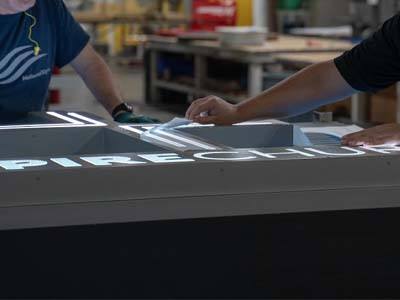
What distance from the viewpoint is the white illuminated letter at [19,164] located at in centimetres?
166

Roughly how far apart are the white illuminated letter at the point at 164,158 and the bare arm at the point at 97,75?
4.02ft

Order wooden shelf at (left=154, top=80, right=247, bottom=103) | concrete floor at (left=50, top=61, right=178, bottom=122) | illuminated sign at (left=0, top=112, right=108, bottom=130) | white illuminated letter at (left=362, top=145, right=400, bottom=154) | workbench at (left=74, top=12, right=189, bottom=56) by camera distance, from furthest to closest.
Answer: workbench at (left=74, top=12, right=189, bottom=56)
concrete floor at (left=50, top=61, right=178, bottom=122)
wooden shelf at (left=154, top=80, right=247, bottom=103)
illuminated sign at (left=0, top=112, right=108, bottom=130)
white illuminated letter at (left=362, top=145, right=400, bottom=154)

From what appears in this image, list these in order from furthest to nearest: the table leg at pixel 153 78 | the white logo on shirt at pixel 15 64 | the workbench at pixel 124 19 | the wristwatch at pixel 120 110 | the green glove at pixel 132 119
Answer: the workbench at pixel 124 19 → the table leg at pixel 153 78 → the wristwatch at pixel 120 110 → the white logo on shirt at pixel 15 64 → the green glove at pixel 132 119

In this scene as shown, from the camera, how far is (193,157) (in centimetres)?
178

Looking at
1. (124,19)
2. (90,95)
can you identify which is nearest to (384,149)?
(90,95)

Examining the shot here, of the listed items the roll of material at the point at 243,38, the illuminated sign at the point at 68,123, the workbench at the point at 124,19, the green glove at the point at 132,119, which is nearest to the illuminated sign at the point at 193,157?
the illuminated sign at the point at 68,123

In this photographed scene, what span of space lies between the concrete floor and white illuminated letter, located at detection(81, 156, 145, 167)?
A: 498 centimetres

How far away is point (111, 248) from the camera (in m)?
1.66

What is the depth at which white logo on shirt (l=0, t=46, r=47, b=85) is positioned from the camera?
2715mm

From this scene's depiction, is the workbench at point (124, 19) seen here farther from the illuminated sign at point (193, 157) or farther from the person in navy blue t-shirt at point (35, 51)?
the illuminated sign at point (193, 157)

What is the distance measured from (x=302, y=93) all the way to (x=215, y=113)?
0.68 ft

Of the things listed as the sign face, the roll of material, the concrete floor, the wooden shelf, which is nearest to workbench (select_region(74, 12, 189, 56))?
the concrete floor

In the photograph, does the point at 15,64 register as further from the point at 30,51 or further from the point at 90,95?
the point at 90,95

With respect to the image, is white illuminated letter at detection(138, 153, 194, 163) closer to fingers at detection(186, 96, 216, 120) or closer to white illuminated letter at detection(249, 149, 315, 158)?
white illuminated letter at detection(249, 149, 315, 158)
